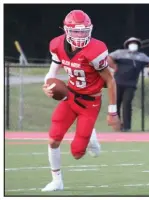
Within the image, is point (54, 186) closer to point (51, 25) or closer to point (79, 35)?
point (79, 35)

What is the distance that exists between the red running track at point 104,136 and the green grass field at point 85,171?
111 cm

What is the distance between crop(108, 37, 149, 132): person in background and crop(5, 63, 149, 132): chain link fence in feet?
2.99

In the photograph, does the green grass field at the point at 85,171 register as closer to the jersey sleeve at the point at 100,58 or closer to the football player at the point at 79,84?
the football player at the point at 79,84

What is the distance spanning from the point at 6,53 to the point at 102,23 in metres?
3.81

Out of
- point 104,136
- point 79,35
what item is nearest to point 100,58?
point 79,35

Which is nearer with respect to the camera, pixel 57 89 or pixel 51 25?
pixel 57 89

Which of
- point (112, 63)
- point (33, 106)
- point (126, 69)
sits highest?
point (112, 63)

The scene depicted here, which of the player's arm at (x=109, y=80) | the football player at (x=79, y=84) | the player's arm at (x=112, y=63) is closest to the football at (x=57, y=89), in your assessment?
the football player at (x=79, y=84)

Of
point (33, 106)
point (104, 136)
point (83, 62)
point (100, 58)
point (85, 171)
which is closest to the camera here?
point (100, 58)

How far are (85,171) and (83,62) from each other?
81.2 inches

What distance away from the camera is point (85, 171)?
9.48 metres

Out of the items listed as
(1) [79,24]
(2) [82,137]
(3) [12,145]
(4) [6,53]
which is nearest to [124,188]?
(2) [82,137]

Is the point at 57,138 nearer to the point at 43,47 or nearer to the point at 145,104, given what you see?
the point at 145,104

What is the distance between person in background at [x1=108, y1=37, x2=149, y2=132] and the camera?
15.7 meters
